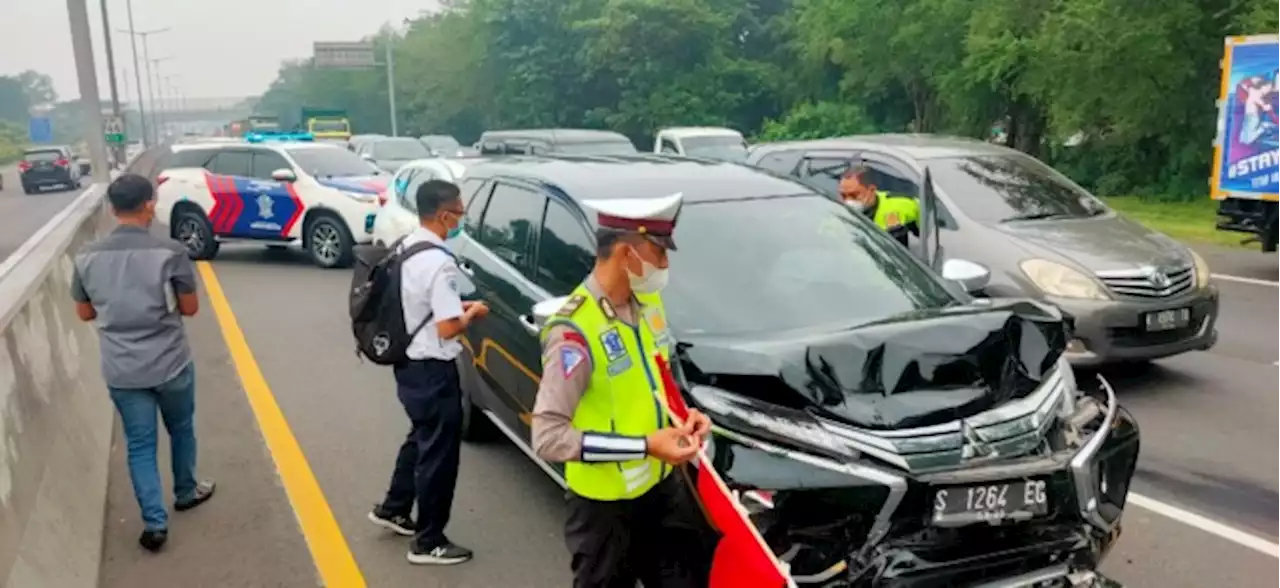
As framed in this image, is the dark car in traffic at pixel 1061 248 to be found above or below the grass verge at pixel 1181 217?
above

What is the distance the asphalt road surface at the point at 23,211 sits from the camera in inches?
856

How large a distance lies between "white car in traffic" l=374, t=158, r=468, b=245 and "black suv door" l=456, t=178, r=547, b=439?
2.20 meters

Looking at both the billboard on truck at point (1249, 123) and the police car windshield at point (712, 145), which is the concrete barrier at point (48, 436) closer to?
the billboard on truck at point (1249, 123)

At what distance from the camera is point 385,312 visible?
4.38 metres

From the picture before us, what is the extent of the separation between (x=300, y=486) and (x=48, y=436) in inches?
49.6

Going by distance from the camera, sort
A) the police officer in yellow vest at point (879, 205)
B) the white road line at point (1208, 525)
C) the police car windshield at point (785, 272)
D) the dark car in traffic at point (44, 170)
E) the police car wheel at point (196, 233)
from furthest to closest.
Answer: the dark car in traffic at point (44, 170) < the police car wheel at point (196, 233) < the police officer in yellow vest at point (879, 205) < the white road line at point (1208, 525) < the police car windshield at point (785, 272)

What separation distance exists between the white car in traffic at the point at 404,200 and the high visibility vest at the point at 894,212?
3062 mm

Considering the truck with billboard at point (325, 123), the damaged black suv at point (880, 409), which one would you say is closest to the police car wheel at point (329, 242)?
the damaged black suv at point (880, 409)

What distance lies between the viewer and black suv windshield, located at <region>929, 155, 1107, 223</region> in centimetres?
784

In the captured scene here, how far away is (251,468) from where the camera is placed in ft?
19.3

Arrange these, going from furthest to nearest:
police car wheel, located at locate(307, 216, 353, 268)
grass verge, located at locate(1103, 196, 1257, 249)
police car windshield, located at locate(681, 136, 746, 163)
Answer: police car windshield, located at locate(681, 136, 746, 163) < grass verge, located at locate(1103, 196, 1257, 249) < police car wheel, located at locate(307, 216, 353, 268)

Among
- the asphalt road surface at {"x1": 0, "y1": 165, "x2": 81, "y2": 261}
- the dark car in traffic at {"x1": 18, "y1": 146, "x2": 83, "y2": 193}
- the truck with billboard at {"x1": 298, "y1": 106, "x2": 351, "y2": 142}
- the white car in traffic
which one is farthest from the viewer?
the truck with billboard at {"x1": 298, "y1": 106, "x2": 351, "y2": 142}

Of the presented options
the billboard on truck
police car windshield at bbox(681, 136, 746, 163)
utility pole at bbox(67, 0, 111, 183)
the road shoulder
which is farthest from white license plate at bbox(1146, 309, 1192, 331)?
police car windshield at bbox(681, 136, 746, 163)

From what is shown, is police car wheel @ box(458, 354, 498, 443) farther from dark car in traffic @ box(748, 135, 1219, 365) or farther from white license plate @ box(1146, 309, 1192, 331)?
white license plate @ box(1146, 309, 1192, 331)
